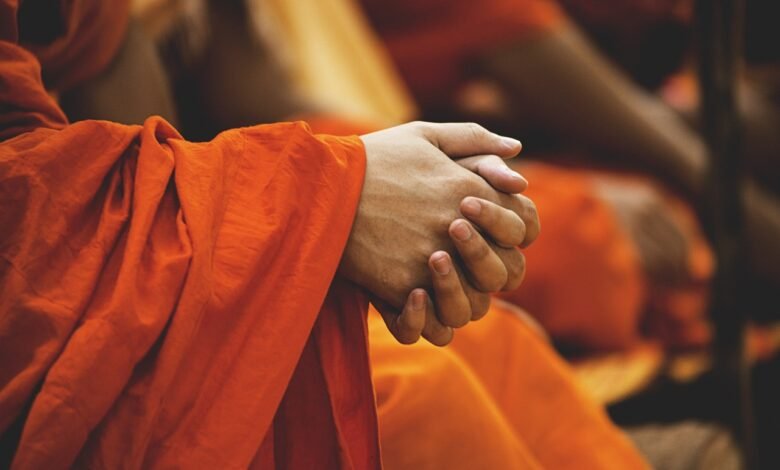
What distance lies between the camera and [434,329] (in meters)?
0.58

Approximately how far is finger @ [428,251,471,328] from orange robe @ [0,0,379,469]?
51 mm

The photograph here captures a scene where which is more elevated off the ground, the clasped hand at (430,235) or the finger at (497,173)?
the finger at (497,173)

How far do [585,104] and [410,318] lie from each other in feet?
4.82

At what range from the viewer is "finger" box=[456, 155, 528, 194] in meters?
0.58

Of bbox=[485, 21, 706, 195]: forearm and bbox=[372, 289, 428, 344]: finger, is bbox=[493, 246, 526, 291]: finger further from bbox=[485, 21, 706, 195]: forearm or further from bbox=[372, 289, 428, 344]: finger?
bbox=[485, 21, 706, 195]: forearm

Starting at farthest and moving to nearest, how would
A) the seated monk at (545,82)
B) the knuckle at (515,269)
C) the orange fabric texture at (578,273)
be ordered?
1. the seated monk at (545,82)
2. the orange fabric texture at (578,273)
3. the knuckle at (515,269)

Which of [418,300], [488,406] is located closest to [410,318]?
[418,300]

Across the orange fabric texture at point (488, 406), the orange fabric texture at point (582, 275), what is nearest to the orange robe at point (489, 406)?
the orange fabric texture at point (488, 406)

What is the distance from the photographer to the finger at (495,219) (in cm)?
56

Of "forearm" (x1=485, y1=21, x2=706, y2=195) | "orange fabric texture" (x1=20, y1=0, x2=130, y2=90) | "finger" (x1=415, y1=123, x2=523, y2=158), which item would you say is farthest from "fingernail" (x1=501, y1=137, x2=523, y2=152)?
"forearm" (x1=485, y1=21, x2=706, y2=195)

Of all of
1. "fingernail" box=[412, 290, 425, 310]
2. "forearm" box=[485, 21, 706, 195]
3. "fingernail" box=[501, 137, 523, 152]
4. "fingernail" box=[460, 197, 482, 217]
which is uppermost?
"fingernail" box=[501, 137, 523, 152]

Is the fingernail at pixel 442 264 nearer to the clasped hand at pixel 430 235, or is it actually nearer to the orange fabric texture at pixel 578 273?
the clasped hand at pixel 430 235

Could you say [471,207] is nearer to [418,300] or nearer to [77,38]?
[418,300]

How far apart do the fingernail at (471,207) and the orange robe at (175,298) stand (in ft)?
0.22
